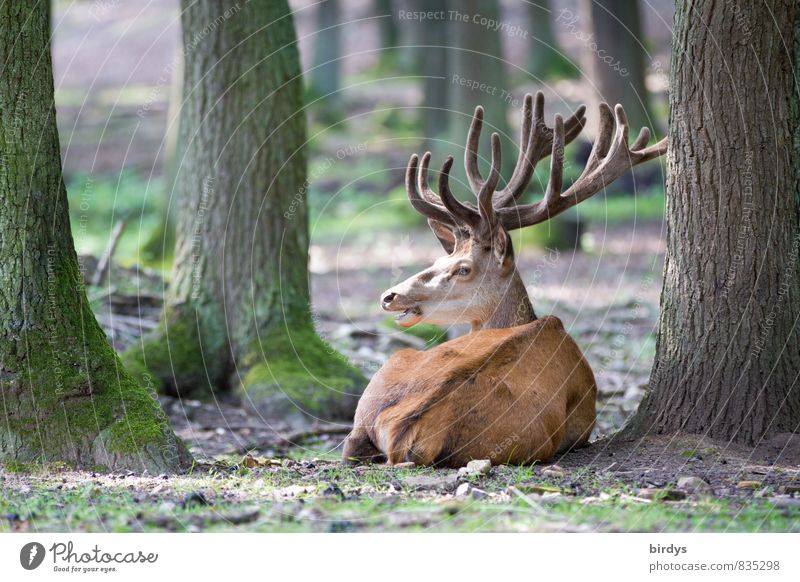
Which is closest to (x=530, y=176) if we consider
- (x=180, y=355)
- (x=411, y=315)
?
(x=411, y=315)

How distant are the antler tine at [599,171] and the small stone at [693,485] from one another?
2368mm

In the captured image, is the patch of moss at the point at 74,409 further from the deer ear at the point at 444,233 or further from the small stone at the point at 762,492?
the small stone at the point at 762,492

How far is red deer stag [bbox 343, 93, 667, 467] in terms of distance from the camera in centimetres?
667

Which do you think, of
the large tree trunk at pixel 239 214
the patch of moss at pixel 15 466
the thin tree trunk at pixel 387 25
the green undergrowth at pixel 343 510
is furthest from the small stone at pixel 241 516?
the thin tree trunk at pixel 387 25

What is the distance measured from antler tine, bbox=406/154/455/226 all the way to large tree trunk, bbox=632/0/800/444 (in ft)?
6.25

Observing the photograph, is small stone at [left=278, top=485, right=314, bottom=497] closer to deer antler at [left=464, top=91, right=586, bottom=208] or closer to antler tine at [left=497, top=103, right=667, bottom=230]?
antler tine at [left=497, top=103, right=667, bottom=230]

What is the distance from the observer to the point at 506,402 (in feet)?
22.3

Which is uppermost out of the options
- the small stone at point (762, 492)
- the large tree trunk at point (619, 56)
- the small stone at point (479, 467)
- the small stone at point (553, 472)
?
the large tree trunk at point (619, 56)

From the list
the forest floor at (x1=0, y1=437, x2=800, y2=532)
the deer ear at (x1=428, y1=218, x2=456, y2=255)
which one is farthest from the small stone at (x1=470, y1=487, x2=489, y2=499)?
the deer ear at (x1=428, y1=218, x2=456, y2=255)

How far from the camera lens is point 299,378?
9719mm

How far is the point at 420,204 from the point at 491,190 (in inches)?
29.9

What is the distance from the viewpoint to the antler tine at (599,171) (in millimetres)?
7926

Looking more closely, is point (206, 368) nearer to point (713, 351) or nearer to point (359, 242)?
point (713, 351)
